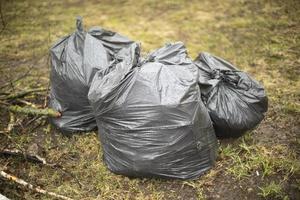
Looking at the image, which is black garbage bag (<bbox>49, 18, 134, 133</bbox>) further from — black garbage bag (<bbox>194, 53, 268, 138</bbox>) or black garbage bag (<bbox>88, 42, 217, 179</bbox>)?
black garbage bag (<bbox>194, 53, 268, 138</bbox>)

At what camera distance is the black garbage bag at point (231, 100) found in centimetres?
252

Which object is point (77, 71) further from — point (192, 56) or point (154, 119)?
point (192, 56)

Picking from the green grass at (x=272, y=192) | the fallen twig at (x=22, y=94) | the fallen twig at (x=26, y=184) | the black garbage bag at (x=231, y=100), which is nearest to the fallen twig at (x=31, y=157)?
the fallen twig at (x=26, y=184)

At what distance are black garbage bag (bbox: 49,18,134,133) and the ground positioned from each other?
147 millimetres

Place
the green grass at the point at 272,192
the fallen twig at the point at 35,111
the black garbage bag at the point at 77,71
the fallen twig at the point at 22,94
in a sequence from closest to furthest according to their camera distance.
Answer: the green grass at the point at 272,192
the black garbage bag at the point at 77,71
the fallen twig at the point at 35,111
the fallen twig at the point at 22,94

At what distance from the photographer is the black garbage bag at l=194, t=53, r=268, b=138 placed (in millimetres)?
2523

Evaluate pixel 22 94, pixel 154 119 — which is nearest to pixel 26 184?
pixel 154 119

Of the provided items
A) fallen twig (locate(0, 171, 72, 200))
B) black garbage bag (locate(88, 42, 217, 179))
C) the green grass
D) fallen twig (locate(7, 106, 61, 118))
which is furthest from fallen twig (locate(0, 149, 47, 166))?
the green grass

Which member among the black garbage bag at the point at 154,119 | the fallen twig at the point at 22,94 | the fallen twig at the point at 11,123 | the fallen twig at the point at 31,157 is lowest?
the fallen twig at the point at 31,157

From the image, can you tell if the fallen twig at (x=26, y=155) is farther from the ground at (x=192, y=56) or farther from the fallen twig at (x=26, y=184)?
the fallen twig at (x=26, y=184)

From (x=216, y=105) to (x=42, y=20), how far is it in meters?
3.47

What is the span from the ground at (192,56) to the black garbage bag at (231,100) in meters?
0.17

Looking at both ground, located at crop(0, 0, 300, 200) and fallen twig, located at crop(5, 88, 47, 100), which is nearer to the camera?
ground, located at crop(0, 0, 300, 200)

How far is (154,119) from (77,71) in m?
0.80
